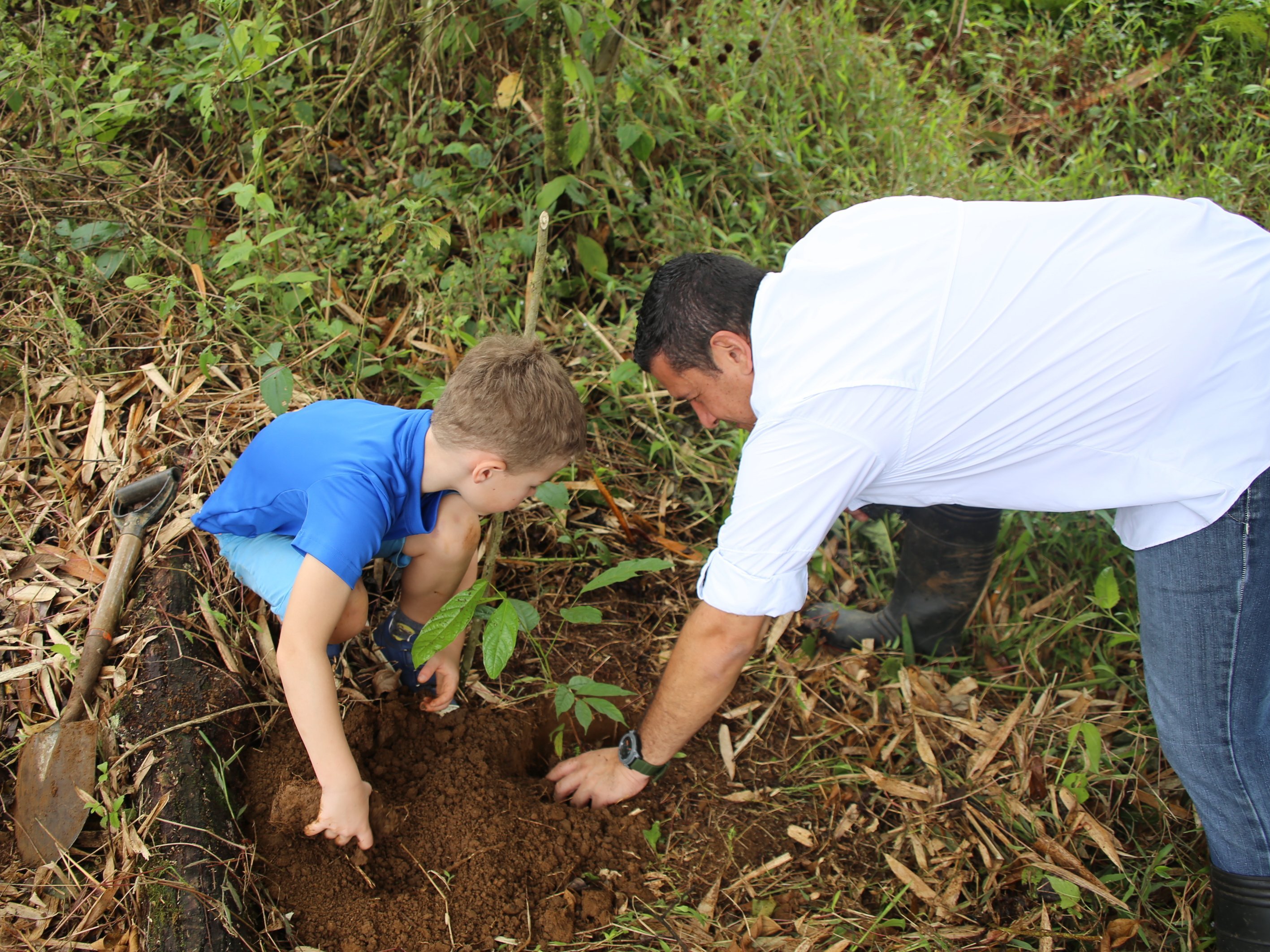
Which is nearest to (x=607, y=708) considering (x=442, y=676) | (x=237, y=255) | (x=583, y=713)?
(x=583, y=713)

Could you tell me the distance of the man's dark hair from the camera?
1.82 meters

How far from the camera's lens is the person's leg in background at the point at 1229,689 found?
1599mm

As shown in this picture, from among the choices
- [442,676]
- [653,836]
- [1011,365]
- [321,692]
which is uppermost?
[1011,365]

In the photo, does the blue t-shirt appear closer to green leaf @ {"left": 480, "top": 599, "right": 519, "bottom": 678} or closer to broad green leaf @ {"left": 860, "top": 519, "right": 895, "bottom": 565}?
green leaf @ {"left": 480, "top": 599, "right": 519, "bottom": 678}

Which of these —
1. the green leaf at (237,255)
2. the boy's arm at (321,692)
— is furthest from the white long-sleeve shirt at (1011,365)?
the green leaf at (237,255)

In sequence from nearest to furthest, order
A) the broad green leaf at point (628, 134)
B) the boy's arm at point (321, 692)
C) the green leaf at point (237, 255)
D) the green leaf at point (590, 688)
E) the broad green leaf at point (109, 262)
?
the boy's arm at point (321, 692), the green leaf at point (590, 688), the green leaf at point (237, 255), the broad green leaf at point (109, 262), the broad green leaf at point (628, 134)

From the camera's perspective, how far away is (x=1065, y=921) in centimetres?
183

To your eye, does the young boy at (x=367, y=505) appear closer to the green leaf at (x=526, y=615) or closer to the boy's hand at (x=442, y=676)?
the boy's hand at (x=442, y=676)

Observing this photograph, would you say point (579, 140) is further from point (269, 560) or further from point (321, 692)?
point (321, 692)

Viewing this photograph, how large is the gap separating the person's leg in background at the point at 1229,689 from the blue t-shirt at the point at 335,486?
1.49 meters

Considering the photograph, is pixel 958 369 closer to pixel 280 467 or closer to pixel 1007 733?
pixel 1007 733

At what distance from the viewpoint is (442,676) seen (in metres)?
1.96

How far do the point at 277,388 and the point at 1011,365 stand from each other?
61.6 inches

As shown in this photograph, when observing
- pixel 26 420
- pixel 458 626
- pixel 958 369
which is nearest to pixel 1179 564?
pixel 958 369
